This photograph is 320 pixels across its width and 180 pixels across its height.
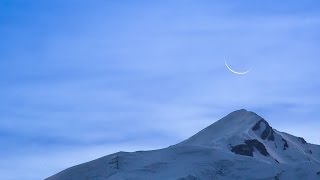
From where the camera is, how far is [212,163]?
466 feet

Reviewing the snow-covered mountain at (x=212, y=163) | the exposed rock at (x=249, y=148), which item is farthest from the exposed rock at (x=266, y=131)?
the exposed rock at (x=249, y=148)

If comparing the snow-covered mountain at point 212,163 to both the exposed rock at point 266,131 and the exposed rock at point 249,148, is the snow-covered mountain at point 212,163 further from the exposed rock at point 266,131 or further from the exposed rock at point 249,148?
the exposed rock at point 266,131

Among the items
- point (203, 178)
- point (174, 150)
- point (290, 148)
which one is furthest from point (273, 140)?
point (203, 178)

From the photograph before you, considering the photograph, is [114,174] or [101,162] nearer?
[114,174]

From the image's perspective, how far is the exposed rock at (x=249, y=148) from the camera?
527ft

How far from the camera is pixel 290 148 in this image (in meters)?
177

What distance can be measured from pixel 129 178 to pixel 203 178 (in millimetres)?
13447

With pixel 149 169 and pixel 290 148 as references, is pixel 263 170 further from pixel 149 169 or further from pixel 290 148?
pixel 290 148

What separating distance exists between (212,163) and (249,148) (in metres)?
23.8

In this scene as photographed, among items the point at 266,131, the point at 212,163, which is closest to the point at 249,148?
the point at 266,131

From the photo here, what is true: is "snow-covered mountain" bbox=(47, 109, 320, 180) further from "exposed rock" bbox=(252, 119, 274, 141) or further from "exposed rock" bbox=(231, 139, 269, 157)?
"exposed rock" bbox=(252, 119, 274, 141)

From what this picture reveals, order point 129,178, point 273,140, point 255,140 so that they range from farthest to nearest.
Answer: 1. point 273,140
2. point 255,140
3. point 129,178

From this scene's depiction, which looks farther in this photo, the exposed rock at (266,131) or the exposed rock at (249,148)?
the exposed rock at (266,131)

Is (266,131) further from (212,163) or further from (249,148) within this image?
(212,163)
